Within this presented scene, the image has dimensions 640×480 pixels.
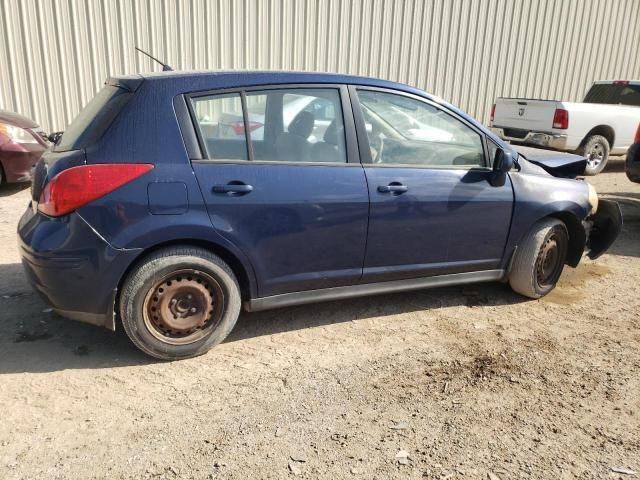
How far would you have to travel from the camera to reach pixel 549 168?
443 centimetres

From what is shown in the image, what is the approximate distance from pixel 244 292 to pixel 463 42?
36.4 feet

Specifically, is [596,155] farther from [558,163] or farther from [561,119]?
[558,163]

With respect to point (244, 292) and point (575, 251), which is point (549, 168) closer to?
point (575, 251)

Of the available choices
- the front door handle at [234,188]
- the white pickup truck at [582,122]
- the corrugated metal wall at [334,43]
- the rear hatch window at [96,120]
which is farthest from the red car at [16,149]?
the white pickup truck at [582,122]

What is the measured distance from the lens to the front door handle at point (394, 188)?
138 inches

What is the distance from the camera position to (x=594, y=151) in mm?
10219

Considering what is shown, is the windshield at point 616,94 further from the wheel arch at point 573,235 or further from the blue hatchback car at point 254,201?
the blue hatchback car at point 254,201

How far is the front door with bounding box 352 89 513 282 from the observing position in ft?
11.7

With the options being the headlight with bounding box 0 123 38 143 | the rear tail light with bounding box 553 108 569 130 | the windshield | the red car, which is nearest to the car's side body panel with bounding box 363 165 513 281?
the red car

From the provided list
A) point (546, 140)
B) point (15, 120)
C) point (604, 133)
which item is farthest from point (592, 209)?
point (15, 120)

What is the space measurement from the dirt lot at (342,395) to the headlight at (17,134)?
A: 11.4 ft

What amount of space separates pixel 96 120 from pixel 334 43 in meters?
8.74

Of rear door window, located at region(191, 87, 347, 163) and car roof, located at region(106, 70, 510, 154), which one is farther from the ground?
car roof, located at region(106, 70, 510, 154)

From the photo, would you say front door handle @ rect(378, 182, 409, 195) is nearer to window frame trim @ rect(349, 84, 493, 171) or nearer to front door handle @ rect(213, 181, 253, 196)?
window frame trim @ rect(349, 84, 493, 171)
